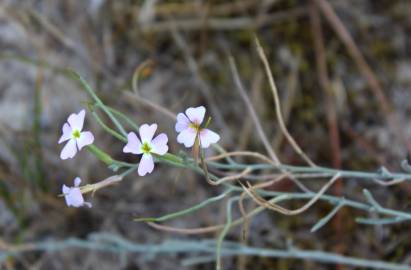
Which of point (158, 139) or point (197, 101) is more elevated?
point (197, 101)

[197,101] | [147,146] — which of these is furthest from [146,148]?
[197,101]

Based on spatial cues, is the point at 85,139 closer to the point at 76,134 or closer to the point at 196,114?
the point at 76,134

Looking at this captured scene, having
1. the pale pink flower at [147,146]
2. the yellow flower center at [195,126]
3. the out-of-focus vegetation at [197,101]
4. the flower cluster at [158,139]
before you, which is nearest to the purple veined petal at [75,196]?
the flower cluster at [158,139]

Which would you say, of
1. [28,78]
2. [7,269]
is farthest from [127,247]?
[28,78]

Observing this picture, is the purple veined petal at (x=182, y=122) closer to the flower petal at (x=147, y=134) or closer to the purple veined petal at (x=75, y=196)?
the flower petal at (x=147, y=134)

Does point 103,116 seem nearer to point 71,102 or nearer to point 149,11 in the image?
point 71,102
